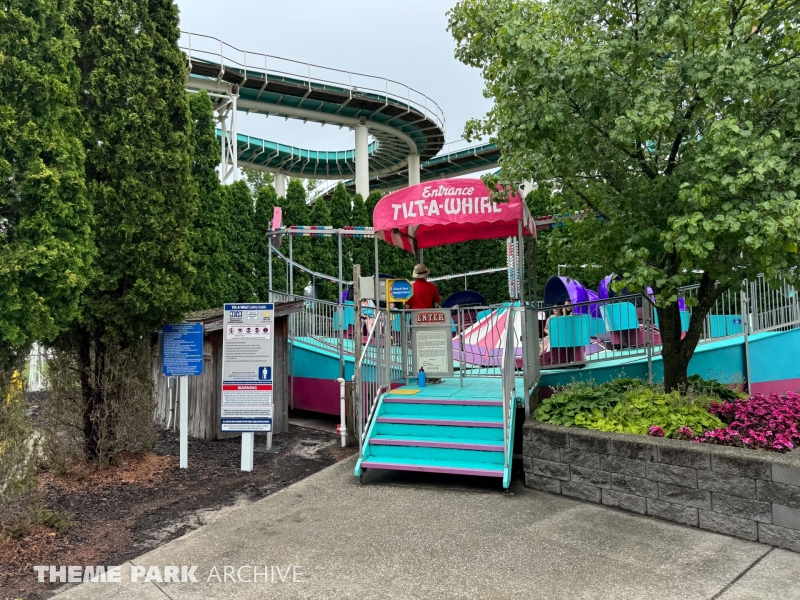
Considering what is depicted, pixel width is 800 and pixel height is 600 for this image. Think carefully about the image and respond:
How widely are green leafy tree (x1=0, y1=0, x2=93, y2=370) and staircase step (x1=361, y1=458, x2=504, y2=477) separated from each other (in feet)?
10.4

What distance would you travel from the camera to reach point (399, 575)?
3627mm

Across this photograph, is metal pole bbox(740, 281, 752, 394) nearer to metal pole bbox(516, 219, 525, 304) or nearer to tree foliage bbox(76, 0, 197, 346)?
metal pole bbox(516, 219, 525, 304)

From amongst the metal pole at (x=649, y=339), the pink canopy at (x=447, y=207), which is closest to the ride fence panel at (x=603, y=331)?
the metal pole at (x=649, y=339)

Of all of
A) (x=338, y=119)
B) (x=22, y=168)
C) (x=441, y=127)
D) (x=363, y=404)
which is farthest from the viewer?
(x=441, y=127)

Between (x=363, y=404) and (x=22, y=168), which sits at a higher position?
(x=22, y=168)

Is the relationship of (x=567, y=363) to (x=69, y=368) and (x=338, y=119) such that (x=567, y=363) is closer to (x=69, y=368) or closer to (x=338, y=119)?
(x=69, y=368)

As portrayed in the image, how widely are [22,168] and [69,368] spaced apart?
7.55 ft

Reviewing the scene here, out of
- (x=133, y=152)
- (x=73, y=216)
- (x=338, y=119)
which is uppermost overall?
(x=338, y=119)

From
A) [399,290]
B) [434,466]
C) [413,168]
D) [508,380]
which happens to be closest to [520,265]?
[508,380]

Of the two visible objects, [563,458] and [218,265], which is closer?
[563,458]

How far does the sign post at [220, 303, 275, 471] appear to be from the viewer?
6.28m

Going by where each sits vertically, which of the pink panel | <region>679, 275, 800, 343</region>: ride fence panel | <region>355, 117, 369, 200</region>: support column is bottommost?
the pink panel

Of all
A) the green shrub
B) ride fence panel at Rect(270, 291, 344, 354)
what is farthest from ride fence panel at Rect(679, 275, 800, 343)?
ride fence panel at Rect(270, 291, 344, 354)

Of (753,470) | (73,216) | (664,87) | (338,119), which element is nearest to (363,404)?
(73,216)
